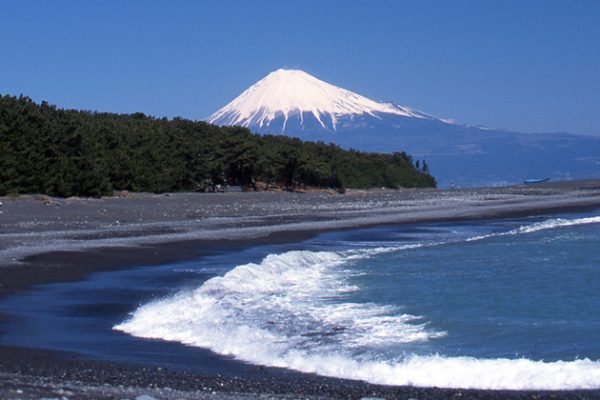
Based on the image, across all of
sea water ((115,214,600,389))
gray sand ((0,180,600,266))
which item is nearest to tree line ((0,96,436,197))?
gray sand ((0,180,600,266))

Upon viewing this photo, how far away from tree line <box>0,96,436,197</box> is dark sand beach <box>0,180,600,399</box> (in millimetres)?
1690

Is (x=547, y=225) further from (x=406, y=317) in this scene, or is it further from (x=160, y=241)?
(x=406, y=317)

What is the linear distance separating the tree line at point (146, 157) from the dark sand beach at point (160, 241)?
5.54 ft

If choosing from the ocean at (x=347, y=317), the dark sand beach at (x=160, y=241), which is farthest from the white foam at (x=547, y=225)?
the ocean at (x=347, y=317)

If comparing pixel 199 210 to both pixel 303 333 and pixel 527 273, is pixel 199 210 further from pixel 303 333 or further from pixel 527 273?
pixel 303 333

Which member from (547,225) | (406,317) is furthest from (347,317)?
(547,225)

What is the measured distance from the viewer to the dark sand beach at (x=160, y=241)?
8320 mm

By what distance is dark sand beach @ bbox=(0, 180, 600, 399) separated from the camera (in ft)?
27.3

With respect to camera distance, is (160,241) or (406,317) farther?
(160,241)

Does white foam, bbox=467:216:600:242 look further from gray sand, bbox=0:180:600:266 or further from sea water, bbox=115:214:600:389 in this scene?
sea water, bbox=115:214:600:389

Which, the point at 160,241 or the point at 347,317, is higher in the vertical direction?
the point at 160,241

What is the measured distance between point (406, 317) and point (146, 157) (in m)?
38.8

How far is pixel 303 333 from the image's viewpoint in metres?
12.0

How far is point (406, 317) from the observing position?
1380 centimetres
